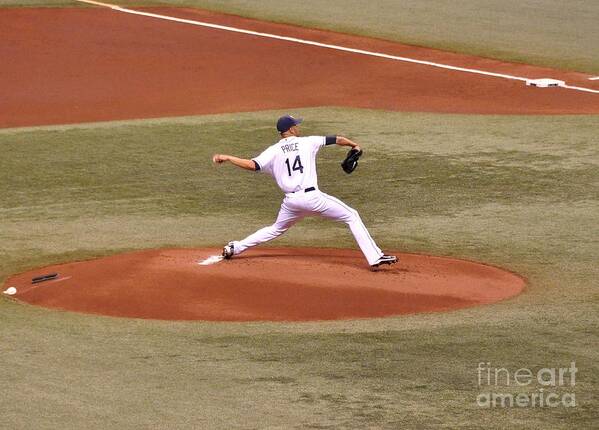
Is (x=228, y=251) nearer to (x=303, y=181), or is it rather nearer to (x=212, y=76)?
(x=303, y=181)

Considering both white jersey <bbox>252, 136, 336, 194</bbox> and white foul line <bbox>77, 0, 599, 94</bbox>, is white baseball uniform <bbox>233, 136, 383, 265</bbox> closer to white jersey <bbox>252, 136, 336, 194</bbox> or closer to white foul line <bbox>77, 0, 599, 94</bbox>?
white jersey <bbox>252, 136, 336, 194</bbox>

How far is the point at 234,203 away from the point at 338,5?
18185mm

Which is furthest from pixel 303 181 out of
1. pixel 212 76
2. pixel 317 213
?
pixel 212 76

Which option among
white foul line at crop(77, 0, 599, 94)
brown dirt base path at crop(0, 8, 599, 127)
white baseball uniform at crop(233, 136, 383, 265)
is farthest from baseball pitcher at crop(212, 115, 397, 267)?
white foul line at crop(77, 0, 599, 94)

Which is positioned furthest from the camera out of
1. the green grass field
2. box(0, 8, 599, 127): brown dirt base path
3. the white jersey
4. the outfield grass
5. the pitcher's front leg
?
the green grass field

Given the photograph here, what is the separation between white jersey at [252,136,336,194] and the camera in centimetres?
1470

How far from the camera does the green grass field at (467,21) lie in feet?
102

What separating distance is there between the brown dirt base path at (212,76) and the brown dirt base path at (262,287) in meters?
9.86

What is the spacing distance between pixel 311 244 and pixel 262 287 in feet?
10.0

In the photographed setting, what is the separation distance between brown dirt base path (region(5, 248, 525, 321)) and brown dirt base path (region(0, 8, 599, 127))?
9.86m

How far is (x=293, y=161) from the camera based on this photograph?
14695 mm

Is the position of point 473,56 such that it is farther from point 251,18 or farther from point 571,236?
point 571,236

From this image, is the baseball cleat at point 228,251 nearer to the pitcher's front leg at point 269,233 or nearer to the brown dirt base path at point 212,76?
the pitcher's front leg at point 269,233

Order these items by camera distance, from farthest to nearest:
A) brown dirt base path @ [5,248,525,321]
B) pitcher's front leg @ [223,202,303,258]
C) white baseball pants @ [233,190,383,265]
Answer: pitcher's front leg @ [223,202,303,258] → white baseball pants @ [233,190,383,265] → brown dirt base path @ [5,248,525,321]
